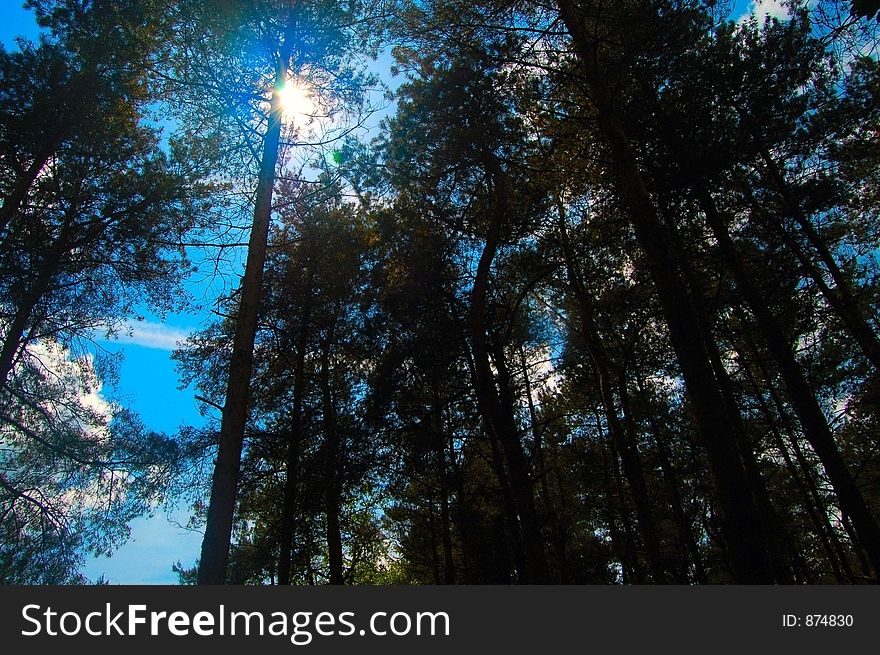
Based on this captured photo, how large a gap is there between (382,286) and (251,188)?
10.8 ft

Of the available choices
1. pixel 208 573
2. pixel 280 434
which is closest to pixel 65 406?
pixel 280 434

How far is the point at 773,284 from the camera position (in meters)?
7.96

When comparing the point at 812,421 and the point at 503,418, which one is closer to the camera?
the point at 812,421

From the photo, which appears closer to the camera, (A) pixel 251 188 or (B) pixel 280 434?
(A) pixel 251 188

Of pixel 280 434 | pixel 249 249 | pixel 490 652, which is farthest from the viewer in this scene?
pixel 280 434

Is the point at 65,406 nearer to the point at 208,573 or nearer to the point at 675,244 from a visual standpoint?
the point at 208,573

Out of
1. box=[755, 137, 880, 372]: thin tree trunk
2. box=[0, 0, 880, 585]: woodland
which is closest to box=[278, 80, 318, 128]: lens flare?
box=[0, 0, 880, 585]: woodland

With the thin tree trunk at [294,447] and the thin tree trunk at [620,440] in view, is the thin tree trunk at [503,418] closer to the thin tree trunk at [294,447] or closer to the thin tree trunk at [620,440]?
the thin tree trunk at [620,440]

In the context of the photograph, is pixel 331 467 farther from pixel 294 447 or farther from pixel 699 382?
pixel 699 382

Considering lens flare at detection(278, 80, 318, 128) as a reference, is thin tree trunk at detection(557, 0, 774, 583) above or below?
below

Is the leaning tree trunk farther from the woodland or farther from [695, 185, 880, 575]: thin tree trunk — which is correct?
[695, 185, 880, 575]: thin tree trunk

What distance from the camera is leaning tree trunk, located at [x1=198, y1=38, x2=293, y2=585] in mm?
4656

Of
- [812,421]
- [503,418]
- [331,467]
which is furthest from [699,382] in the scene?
[331,467]

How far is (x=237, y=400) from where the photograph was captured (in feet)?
17.6
